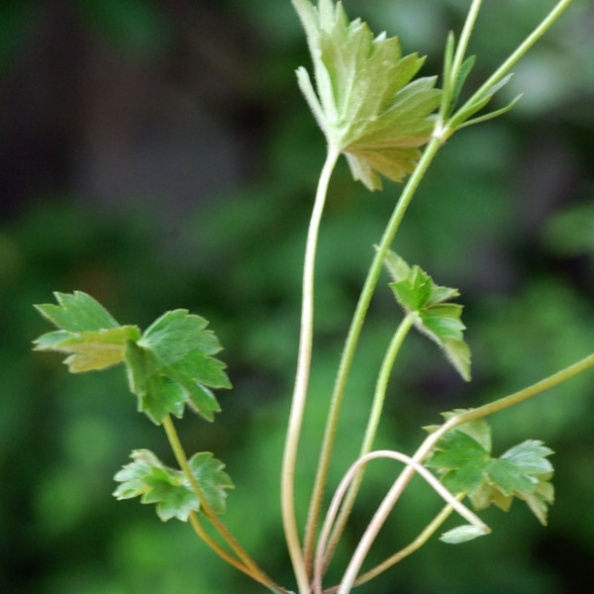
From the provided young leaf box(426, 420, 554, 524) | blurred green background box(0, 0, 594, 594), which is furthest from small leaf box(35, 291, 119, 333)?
blurred green background box(0, 0, 594, 594)

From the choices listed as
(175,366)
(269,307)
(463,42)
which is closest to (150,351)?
(175,366)

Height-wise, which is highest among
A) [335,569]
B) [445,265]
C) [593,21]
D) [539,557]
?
[593,21]

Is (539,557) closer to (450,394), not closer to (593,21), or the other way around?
(450,394)

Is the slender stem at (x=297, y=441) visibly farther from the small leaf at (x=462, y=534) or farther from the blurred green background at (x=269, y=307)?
the blurred green background at (x=269, y=307)

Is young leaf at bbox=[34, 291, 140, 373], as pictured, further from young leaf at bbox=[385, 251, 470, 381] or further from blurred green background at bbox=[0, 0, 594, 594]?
blurred green background at bbox=[0, 0, 594, 594]

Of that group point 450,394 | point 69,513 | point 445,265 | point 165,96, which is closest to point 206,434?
point 69,513

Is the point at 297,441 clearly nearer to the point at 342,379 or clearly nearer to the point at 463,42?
the point at 342,379

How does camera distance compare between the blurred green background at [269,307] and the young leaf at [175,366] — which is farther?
the blurred green background at [269,307]

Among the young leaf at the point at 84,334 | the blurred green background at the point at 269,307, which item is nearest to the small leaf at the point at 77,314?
the young leaf at the point at 84,334
